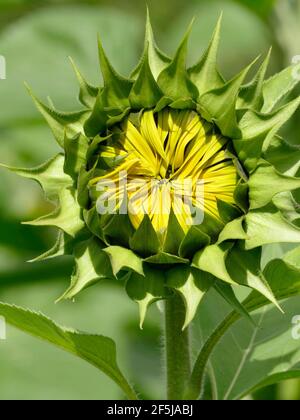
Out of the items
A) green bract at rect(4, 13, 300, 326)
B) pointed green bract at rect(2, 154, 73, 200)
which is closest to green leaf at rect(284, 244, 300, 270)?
green bract at rect(4, 13, 300, 326)

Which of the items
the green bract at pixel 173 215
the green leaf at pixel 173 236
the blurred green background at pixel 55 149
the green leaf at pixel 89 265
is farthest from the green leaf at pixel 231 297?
the blurred green background at pixel 55 149

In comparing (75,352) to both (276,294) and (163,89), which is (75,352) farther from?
(163,89)

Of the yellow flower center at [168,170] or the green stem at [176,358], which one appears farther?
the green stem at [176,358]

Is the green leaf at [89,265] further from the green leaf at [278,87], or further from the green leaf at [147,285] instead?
the green leaf at [278,87]

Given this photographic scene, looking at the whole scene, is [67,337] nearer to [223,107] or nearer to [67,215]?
[67,215]

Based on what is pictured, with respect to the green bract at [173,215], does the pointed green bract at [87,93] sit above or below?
above

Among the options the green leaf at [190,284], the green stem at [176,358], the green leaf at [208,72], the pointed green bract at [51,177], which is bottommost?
the green stem at [176,358]
